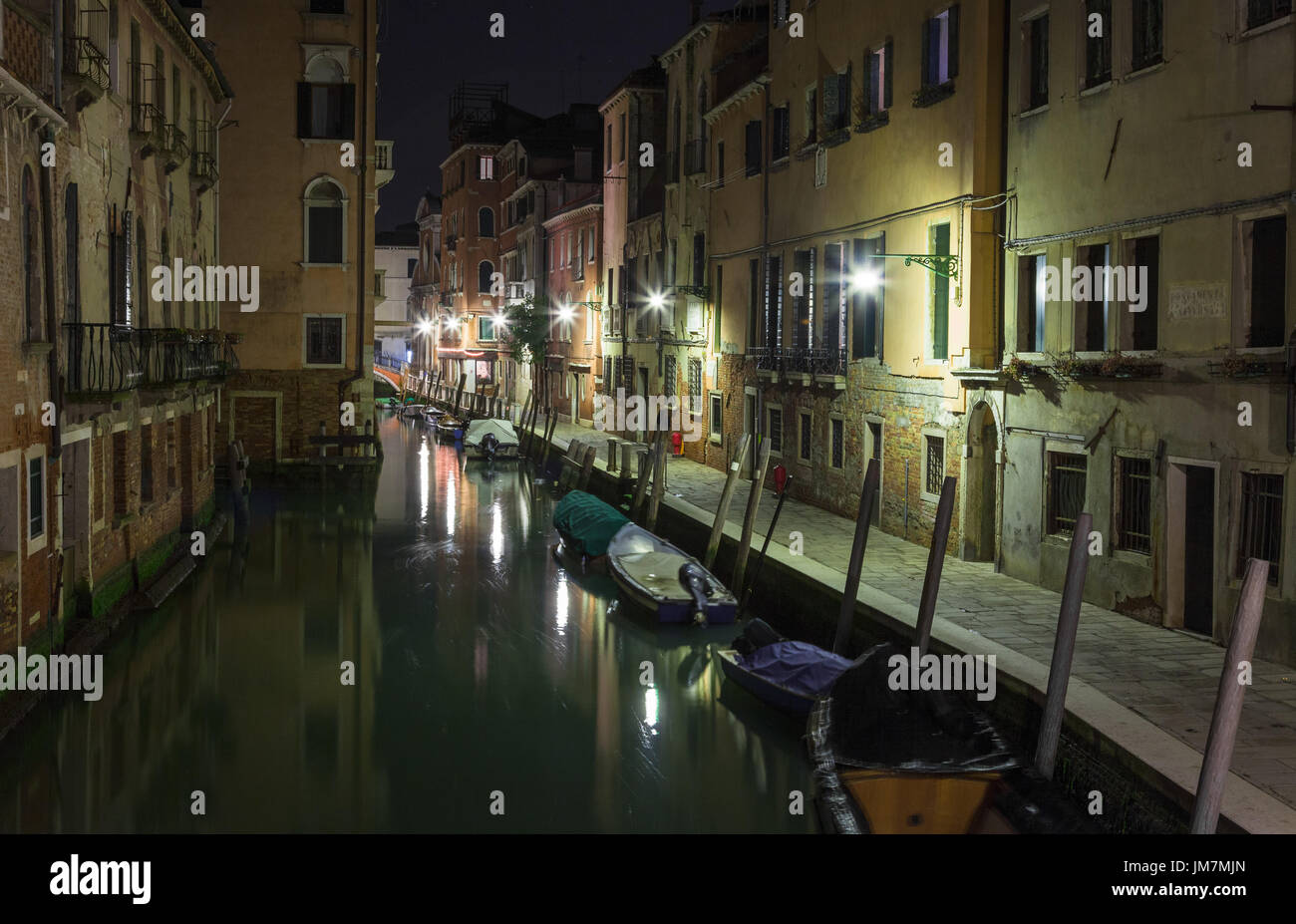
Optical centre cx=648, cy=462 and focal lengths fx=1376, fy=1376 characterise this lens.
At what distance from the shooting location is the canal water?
393 inches

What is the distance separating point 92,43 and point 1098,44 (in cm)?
910

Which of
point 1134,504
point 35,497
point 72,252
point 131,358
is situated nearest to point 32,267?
point 72,252

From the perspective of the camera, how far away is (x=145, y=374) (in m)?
15.1

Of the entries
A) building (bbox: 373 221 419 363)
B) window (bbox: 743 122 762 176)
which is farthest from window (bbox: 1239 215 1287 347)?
building (bbox: 373 221 419 363)

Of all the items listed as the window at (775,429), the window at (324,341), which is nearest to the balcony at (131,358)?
the window at (775,429)

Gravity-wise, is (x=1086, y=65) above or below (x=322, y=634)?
above

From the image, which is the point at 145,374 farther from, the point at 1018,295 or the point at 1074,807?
the point at 1074,807

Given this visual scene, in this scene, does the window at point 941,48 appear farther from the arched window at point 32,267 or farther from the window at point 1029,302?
the arched window at point 32,267

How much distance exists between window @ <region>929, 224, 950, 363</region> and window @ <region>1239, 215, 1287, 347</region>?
5105 mm

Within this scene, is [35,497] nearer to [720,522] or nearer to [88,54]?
[88,54]

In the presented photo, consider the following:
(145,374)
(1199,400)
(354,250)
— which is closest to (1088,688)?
(1199,400)

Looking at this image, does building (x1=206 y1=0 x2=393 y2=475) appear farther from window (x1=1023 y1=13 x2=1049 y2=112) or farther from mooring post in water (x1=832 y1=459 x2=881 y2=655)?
mooring post in water (x1=832 y1=459 x2=881 y2=655)

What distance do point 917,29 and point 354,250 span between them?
16324 millimetres

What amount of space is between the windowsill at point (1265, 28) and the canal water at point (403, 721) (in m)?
6.48
